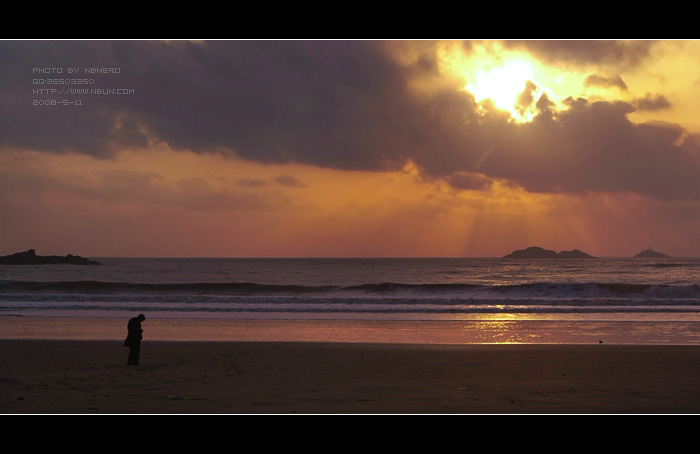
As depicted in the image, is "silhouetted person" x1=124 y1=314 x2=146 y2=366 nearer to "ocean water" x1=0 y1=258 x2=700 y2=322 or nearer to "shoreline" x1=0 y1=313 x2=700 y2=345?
"shoreline" x1=0 y1=313 x2=700 y2=345

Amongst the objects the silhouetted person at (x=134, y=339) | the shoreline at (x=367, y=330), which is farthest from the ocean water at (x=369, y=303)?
the silhouetted person at (x=134, y=339)

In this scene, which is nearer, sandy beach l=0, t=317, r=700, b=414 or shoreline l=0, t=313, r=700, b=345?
sandy beach l=0, t=317, r=700, b=414

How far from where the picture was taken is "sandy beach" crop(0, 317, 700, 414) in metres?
8.31

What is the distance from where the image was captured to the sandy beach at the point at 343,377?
831 centimetres

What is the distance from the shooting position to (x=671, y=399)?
8867mm

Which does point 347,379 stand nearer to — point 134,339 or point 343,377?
point 343,377

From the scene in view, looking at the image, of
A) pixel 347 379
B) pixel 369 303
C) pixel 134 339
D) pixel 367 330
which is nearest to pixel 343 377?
pixel 347 379

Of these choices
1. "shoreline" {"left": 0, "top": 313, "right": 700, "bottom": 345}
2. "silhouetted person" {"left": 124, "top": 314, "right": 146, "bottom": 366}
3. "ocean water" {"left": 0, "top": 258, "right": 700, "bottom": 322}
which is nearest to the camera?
"silhouetted person" {"left": 124, "top": 314, "right": 146, "bottom": 366}

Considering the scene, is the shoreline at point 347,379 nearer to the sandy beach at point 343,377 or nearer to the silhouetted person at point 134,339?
the sandy beach at point 343,377

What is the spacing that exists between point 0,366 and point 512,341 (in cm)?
1202

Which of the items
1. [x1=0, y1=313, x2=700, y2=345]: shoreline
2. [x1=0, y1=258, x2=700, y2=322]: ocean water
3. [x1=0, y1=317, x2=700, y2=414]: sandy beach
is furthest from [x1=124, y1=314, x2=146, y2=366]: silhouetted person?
[x1=0, y1=258, x2=700, y2=322]: ocean water

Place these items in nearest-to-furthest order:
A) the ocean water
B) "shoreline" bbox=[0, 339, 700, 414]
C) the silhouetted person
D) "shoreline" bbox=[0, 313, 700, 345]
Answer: "shoreline" bbox=[0, 339, 700, 414], the silhouetted person, "shoreline" bbox=[0, 313, 700, 345], the ocean water

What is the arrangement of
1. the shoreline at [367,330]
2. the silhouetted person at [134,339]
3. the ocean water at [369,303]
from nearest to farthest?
the silhouetted person at [134,339], the shoreline at [367,330], the ocean water at [369,303]

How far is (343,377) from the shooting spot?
10.4 metres
